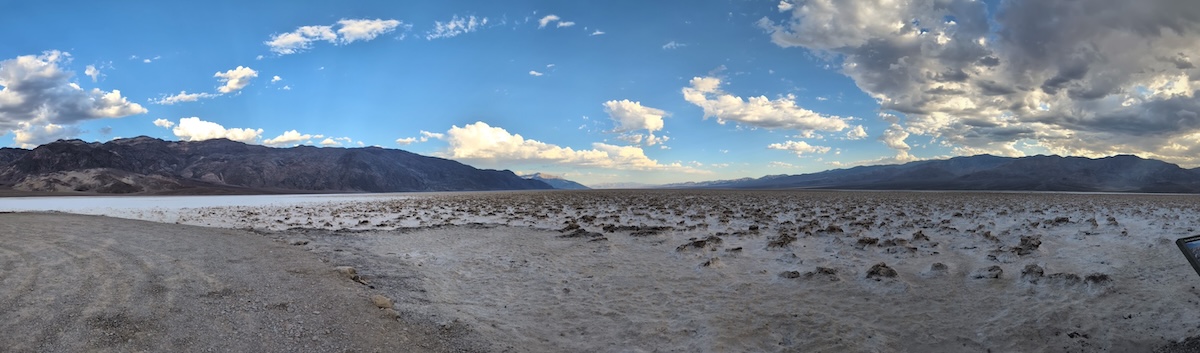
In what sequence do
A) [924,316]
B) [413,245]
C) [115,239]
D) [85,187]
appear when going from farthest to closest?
[85,187] → [413,245] → [115,239] → [924,316]

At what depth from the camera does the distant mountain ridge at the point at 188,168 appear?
105 metres

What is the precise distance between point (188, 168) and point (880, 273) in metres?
194

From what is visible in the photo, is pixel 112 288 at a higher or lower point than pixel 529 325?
higher

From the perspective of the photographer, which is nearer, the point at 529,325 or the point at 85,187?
the point at 529,325

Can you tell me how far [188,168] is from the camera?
157500 millimetres

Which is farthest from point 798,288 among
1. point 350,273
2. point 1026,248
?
point 350,273

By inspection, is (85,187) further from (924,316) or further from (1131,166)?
(1131,166)

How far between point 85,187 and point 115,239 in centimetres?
11922

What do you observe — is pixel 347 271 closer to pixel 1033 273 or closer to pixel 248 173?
pixel 1033 273

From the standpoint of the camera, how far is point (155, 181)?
10962cm

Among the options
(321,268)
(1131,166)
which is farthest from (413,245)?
(1131,166)

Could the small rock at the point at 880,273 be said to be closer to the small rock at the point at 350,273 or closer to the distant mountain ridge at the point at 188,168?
the small rock at the point at 350,273

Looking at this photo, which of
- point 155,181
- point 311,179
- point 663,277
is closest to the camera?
point 663,277

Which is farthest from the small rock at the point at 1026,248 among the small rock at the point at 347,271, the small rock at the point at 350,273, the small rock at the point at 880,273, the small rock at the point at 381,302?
the small rock at the point at 347,271
